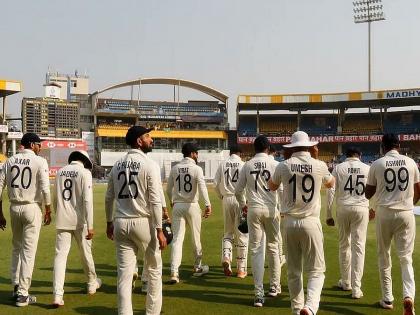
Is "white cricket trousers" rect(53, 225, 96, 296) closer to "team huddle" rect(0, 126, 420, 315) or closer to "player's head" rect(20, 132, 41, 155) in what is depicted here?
"team huddle" rect(0, 126, 420, 315)

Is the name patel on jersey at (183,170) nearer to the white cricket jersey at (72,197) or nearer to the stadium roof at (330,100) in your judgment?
the white cricket jersey at (72,197)

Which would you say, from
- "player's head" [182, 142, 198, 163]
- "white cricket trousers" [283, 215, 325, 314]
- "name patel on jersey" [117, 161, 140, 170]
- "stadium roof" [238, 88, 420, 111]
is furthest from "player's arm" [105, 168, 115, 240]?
"stadium roof" [238, 88, 420, 111]

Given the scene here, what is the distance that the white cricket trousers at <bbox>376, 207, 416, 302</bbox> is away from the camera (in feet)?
19.4

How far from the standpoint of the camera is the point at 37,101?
49.8 meters

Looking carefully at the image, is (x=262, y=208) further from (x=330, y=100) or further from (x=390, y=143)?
(x=330, y=100)

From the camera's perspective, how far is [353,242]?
6871mm

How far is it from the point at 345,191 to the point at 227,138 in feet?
174

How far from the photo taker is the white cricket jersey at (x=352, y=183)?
6.94 m

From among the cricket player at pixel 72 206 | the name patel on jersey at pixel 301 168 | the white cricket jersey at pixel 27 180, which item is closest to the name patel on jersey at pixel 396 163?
the name patel on jersey at pixel 301 168

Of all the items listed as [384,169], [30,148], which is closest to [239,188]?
[384,169]

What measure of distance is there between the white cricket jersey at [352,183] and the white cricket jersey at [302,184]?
1.80m

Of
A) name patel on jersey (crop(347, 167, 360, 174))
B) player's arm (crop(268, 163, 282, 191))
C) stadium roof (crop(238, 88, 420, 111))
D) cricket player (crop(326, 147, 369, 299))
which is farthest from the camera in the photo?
stadium roof (crop(238, 88, 420, 111))

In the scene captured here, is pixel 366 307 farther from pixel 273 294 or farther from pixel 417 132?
pixel 417 132

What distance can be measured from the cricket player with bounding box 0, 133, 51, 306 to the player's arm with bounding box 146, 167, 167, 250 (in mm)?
2192
